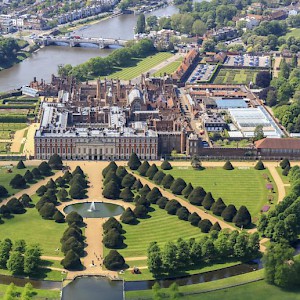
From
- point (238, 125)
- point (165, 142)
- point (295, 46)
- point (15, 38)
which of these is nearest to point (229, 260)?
point (165, 142)

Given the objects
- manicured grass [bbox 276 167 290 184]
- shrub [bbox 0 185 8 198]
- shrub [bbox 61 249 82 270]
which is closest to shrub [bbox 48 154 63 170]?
shrub [bbox 0 185 8 198]

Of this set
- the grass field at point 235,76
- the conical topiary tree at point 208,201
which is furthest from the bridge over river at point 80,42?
the conical topiary tree at point 208,201

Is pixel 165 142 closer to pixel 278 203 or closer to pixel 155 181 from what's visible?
pixel 155 181

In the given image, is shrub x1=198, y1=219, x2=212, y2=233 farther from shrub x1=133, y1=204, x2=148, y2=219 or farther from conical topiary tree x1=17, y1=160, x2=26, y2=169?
conical topiary tree x1=17, y1=160, x2=26, y2=169

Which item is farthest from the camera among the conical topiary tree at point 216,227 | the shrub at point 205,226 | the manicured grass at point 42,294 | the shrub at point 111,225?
the shrub at point 205,226

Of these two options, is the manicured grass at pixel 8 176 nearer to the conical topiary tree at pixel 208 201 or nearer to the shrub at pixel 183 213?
the shrub at pixel 183 213

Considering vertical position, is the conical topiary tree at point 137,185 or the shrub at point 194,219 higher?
the shrub at point 194,219

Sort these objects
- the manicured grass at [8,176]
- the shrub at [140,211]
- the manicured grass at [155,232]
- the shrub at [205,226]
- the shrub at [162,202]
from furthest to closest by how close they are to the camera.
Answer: the manicured grass at [8,176], the shrub at [162,202], the shrub at [140,211], the shrub at [205,226], the manicured grass at [155,232]
